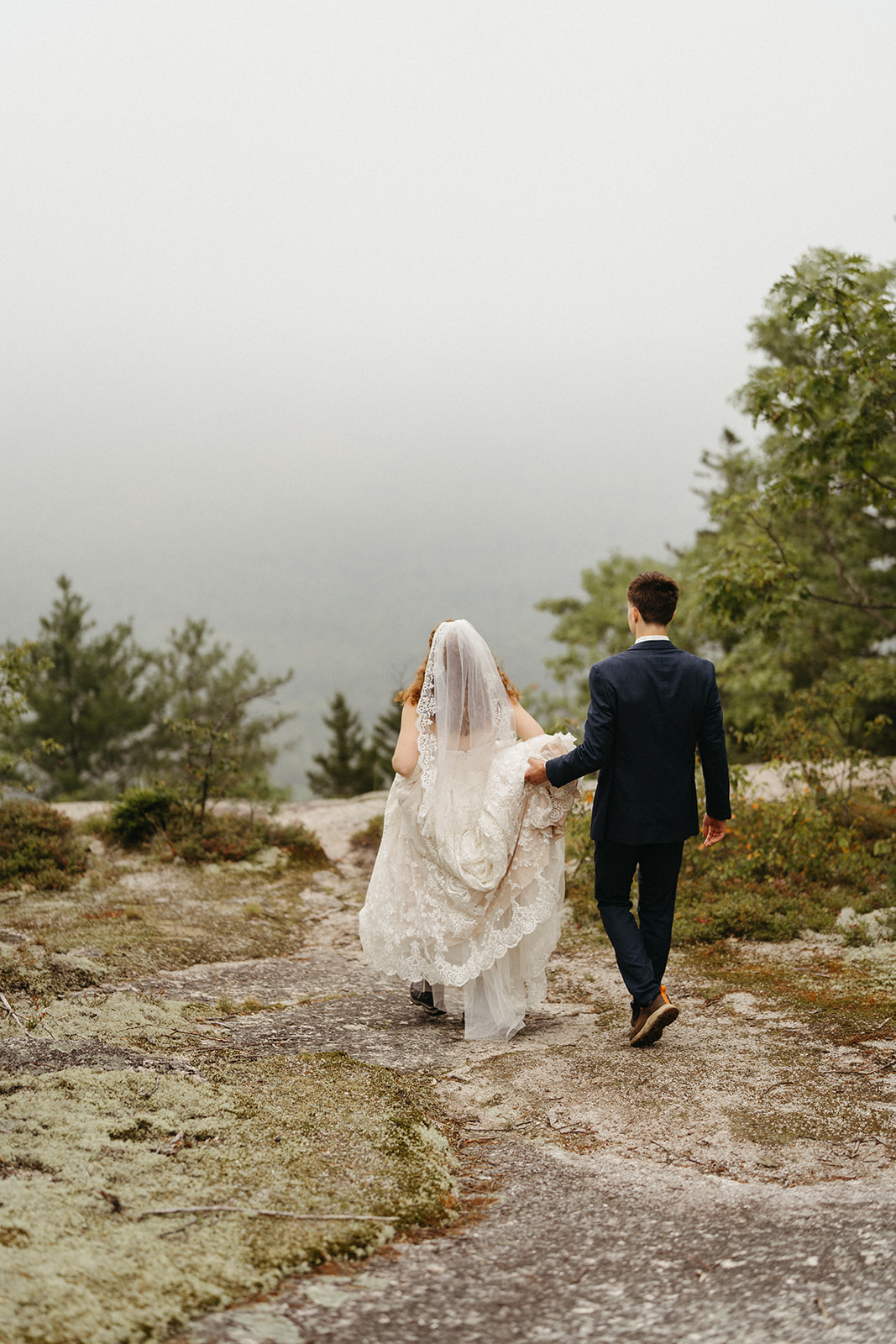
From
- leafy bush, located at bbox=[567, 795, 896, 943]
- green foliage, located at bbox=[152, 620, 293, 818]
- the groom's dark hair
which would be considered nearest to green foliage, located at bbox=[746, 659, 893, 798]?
leafy bush, located at bbox=[567, 795, 896, 943]

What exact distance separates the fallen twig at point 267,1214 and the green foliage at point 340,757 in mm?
50888

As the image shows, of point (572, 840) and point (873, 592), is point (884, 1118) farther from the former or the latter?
point (873, 592)

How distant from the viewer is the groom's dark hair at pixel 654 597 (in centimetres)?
491

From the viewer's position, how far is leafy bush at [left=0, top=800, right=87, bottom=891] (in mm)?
8945

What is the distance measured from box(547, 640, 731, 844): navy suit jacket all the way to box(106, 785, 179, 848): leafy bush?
284 inches

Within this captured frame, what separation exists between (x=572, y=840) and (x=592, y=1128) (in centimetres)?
568

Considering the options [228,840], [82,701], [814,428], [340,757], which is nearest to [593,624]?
[340,757]

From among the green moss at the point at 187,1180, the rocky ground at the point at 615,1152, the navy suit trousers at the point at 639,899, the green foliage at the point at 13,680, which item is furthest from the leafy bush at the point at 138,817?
the navy suit trousers at the point at 639,899

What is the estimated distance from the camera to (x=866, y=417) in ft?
30.7

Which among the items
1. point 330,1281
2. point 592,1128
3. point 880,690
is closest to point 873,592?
point 880,690

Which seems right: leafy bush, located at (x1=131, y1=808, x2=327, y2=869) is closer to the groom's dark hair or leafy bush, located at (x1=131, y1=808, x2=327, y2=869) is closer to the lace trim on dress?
the lace trim on dress

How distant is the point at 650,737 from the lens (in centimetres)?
487

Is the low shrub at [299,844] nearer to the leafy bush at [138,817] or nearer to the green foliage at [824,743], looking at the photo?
the leafy bush at [138,817]

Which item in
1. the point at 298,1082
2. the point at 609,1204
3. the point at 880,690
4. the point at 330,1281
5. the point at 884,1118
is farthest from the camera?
the point at 880,690
